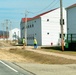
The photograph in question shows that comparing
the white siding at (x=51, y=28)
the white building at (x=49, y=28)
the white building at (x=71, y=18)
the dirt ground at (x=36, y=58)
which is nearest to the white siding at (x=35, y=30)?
the white building at (x=49, y=28)

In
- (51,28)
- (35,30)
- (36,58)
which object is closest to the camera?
(36,58)

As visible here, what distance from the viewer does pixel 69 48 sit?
49.2 m

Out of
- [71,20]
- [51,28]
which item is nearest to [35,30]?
[51,28]

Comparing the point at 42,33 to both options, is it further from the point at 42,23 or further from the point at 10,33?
the point at 10,33

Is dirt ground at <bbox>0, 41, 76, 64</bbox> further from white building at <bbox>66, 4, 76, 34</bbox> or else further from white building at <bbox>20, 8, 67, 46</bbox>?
white building at <bbox>20, 8, 67, 46</bbox>

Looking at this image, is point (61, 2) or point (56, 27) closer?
point (61, 2)

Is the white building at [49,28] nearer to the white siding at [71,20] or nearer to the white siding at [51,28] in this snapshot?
the white siding at [51,28]

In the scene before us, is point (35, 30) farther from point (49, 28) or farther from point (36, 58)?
point (36, 58)

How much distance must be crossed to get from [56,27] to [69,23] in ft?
97.2

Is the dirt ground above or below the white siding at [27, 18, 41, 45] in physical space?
below

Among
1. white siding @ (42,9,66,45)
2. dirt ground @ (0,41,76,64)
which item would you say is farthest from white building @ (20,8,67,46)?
dirt ground @ (0,41,76,64)

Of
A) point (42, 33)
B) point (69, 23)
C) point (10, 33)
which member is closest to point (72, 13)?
point (69, 23)

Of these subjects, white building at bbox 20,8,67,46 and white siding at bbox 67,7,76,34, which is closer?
white siding at bbox 67,7,76,34

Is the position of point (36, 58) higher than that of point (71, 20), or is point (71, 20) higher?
point (71, 20)
